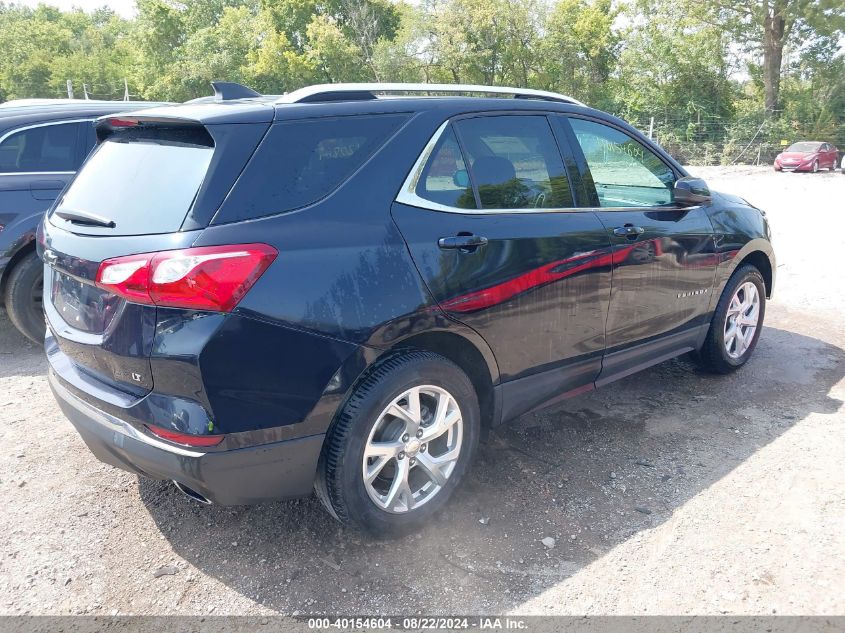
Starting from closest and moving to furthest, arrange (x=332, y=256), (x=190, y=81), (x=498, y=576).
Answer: (x=332, y=256) < (x=498, y=576) < (x=190, y=81)

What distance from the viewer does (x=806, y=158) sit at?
28.2 m

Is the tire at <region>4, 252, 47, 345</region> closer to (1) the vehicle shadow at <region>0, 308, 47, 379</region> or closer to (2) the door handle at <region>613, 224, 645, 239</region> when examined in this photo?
(1) the vehicle shadow at <region>0, 308, 47, 379</region>

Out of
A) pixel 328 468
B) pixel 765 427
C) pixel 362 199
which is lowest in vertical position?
pixel 765 427

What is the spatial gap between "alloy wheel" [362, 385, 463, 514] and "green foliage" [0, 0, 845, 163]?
113 feet

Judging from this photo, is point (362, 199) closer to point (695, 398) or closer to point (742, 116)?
point (695, 398)

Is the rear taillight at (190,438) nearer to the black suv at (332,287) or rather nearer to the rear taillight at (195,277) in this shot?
the black suv at (332,287)

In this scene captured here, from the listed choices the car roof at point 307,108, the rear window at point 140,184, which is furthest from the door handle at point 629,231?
the rear window at point 140,184

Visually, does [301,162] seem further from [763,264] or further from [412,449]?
[763,264]

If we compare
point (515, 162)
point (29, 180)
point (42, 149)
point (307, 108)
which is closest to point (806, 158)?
point (515, 162)

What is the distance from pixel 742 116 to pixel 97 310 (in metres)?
37.6

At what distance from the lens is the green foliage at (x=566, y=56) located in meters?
34.3

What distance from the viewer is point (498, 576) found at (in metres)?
2.78

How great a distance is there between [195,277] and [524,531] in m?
1.81

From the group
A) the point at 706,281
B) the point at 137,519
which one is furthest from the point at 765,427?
the point at 137,519
